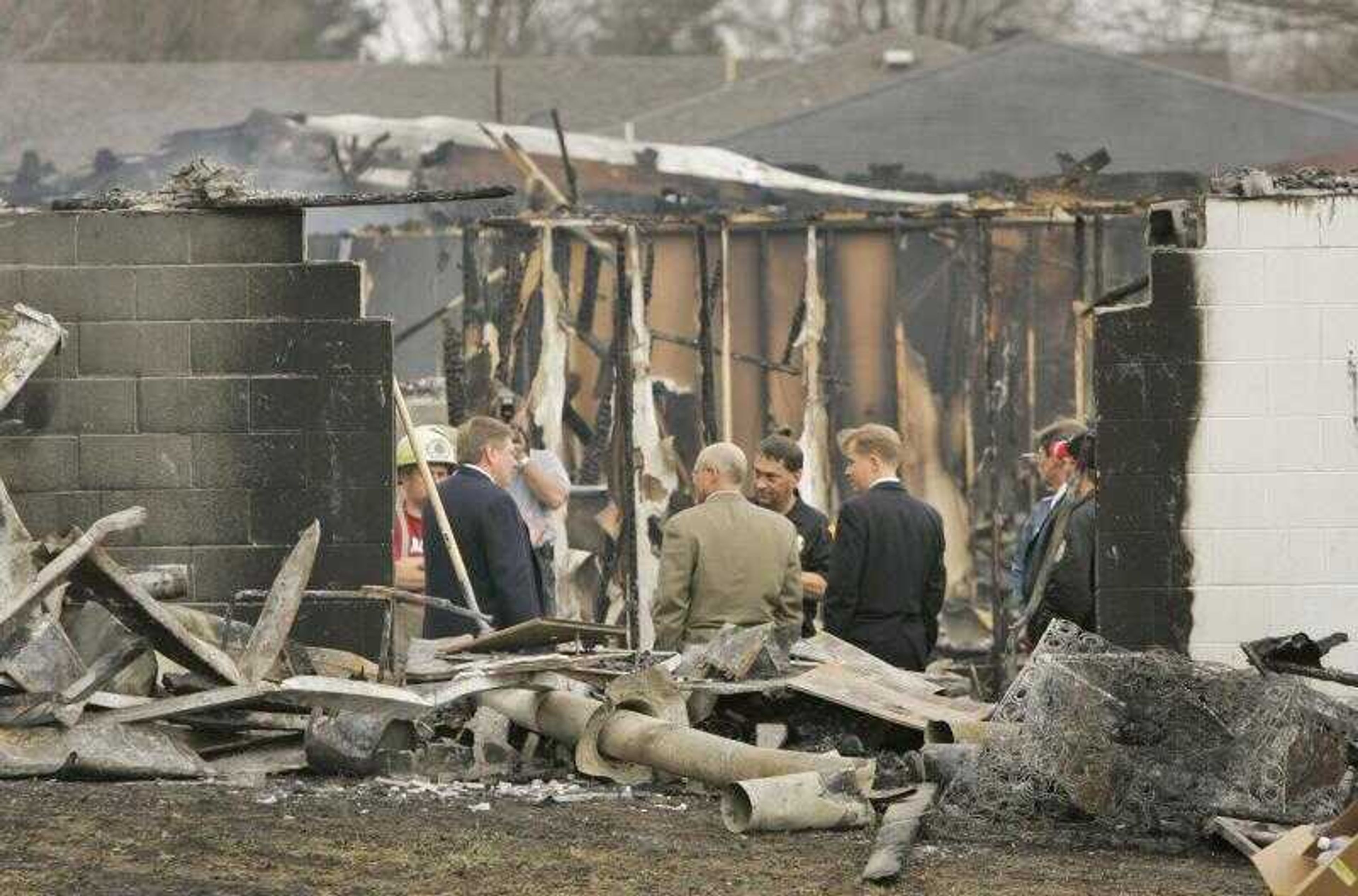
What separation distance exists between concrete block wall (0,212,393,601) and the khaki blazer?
1190mm

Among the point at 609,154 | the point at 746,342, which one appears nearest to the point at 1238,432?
the point at 746,342

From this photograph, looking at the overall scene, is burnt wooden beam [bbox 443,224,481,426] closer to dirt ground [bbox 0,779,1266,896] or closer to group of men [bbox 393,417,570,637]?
group of men [bbox 393,417,570,637]

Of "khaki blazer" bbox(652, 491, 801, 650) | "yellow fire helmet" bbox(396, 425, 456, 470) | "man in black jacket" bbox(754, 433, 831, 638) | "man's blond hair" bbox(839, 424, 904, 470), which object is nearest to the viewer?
"khaki blazer" bbox(652, 491, 801, 650)

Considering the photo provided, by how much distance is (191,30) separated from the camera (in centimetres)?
5075

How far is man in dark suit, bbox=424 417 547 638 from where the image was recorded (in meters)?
11.6

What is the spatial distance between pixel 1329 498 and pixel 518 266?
6340mm

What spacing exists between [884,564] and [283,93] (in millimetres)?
29672

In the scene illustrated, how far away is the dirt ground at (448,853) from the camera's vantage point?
8047 mm

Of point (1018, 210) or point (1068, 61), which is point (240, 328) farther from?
point (1068, 61)

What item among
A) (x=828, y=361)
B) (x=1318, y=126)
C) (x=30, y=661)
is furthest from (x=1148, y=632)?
(x=1318, y=126)

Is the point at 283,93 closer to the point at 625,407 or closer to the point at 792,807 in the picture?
the point at 625,407

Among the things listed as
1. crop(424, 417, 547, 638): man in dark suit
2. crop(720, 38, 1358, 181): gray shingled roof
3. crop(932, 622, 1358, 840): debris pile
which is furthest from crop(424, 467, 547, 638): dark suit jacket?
crop(720, 38, 1358, 181): gray shingled roof

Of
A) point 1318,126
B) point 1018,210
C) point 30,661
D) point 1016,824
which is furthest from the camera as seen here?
point 1318,126

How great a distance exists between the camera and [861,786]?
9.34 metres
